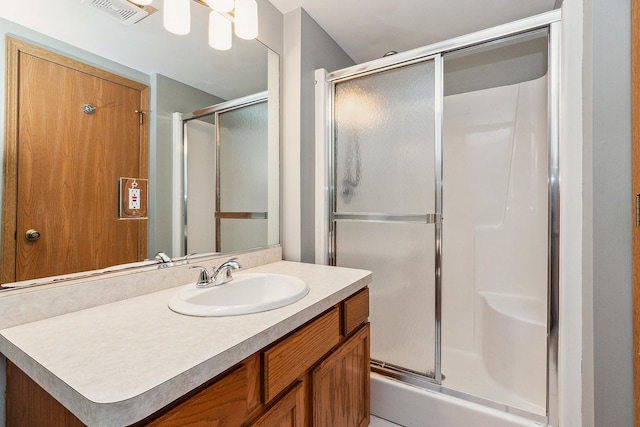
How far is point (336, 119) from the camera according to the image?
1.92 metres

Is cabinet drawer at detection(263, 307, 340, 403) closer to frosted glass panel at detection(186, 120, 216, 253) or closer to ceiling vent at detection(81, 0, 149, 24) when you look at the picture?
frosted glass panel at detection(186, 120, 216, 253)

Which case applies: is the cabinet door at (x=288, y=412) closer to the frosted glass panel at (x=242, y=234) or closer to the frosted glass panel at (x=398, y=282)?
the frosted glass panel at (x=242, y=234)

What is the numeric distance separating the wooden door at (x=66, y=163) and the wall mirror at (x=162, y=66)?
3 centimetres

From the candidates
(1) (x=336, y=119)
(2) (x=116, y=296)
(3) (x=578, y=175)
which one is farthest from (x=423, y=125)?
(2) (x=116, y=296)

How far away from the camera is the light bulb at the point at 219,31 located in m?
1.45

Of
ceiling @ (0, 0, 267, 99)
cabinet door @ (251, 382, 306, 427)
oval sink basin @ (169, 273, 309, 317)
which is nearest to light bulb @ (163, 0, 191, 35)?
ceiling @ (0, 0, 267, 99)

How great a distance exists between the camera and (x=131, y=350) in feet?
2.23

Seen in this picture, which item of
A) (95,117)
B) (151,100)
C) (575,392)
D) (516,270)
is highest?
(151,100)

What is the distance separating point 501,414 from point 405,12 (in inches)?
85.1

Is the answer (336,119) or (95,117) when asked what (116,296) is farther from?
(336,119)

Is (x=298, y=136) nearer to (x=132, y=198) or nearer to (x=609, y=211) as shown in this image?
(x=132, y=198)

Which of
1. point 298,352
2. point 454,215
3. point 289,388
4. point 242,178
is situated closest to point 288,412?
point 289,388

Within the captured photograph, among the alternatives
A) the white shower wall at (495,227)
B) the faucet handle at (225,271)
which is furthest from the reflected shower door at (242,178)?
the white shower wall at (495,227)

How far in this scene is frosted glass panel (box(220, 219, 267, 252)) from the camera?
1498mm
